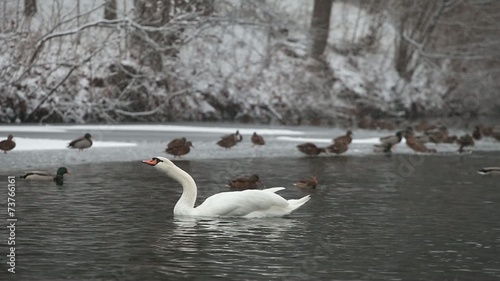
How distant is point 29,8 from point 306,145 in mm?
12860

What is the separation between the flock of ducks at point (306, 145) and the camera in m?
17.8

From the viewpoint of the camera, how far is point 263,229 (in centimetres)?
1292

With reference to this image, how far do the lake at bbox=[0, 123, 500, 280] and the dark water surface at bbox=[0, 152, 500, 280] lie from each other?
15 mm

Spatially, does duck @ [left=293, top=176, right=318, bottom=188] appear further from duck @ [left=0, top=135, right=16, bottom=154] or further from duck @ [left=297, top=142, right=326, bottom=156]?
duck @ [left=0, top=135, right=16, bottom=154]

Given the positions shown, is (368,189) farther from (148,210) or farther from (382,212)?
(148,210)

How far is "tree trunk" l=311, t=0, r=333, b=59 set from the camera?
43750 mm

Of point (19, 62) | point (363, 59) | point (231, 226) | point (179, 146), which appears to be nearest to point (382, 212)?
point (231, 226)

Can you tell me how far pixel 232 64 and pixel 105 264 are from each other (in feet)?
99.6

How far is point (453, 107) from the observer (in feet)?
159

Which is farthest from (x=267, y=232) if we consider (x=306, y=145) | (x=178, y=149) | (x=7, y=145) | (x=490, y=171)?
(x=306, y=145)

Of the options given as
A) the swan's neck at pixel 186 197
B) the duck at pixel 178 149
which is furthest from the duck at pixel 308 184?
the duck at pixel 178 149

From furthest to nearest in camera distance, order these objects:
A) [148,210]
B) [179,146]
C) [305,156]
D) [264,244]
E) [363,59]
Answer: [363,59] < [305,156] < [179,146] < [148,210] < [264,244]

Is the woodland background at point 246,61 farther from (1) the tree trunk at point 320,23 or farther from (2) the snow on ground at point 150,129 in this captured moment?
(2) the snow on ground at point 150,129

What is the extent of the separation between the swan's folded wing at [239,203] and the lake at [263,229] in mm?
200
